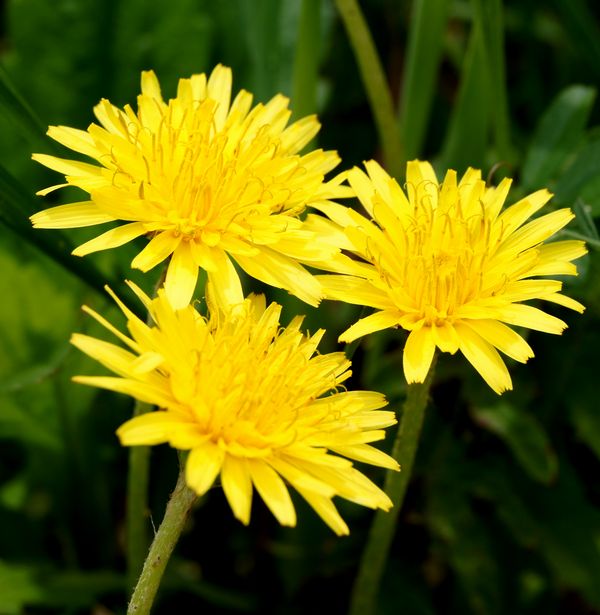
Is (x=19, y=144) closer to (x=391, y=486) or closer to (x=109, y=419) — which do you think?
(x=109, y=419)

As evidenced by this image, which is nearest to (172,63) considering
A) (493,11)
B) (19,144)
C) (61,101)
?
(61,101)

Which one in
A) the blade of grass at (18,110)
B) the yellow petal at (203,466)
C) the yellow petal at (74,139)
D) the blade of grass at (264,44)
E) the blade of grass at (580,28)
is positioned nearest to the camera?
the yellow petal at (203,466)

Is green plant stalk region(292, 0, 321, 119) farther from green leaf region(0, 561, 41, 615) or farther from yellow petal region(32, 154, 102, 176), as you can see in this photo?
Answer: green leaf region(0, 561, 41, 615)

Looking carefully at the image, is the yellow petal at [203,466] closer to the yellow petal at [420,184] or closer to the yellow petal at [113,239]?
the yellow petal at [113,239]

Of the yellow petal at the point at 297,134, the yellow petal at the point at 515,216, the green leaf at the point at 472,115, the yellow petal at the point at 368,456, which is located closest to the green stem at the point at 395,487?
the yellow petal at the point at 368,456

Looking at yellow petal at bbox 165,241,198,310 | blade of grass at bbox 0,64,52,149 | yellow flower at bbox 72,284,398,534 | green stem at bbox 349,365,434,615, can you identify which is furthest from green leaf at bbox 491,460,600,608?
blade of grass at bbox 0,64,52,149

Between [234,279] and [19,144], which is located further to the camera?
[19,144]
